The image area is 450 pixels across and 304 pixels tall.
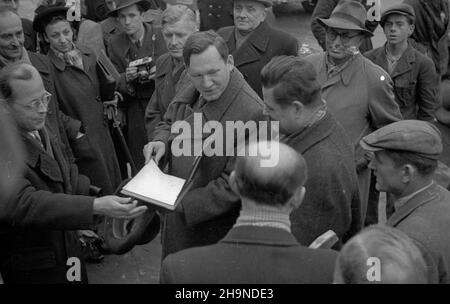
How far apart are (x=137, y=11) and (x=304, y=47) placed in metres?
4.58

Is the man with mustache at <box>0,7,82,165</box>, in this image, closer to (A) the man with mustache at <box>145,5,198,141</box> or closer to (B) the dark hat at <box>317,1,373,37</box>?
(A) the man with mustache at <box>145,5,198,141</box>

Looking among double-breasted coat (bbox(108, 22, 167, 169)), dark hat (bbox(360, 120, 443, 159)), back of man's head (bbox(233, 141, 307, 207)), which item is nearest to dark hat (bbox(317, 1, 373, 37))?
double-breasted coat (bbox(108, 22, 167, 169))

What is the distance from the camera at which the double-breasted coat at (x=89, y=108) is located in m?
5.15

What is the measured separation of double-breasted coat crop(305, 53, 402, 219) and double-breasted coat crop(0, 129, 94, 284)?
1.75m

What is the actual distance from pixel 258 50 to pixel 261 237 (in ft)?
10.8

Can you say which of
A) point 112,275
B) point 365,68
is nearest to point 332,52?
point 365,68

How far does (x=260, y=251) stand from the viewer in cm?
252

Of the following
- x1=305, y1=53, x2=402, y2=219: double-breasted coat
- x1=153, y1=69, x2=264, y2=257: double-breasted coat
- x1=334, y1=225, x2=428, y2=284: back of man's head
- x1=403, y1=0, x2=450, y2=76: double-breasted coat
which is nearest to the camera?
x1=334, y1=225, x2=428, y2=284: back of man's head

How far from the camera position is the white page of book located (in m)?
3.66

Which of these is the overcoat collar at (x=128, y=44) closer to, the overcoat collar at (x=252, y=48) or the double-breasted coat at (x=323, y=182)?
the overcoat collar at (x=252, y=48)

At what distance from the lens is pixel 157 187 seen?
147 inches

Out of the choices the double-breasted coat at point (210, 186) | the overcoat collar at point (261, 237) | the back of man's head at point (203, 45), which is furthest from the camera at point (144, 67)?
the overcoat collar at point (261, 237)

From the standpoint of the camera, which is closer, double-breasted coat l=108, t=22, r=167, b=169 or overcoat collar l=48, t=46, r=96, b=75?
overcoat collar l=48, t=46, r=96, b=75

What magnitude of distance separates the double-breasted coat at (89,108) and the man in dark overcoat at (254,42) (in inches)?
42.3
